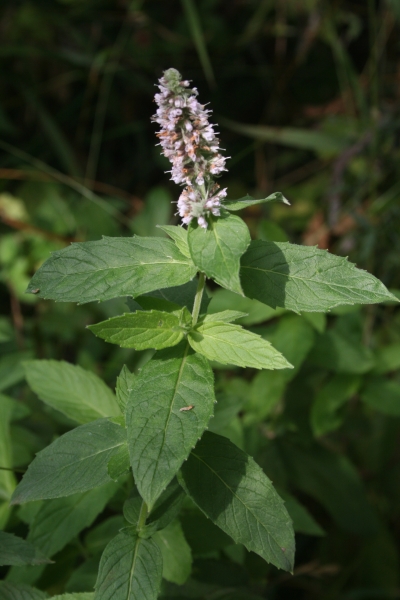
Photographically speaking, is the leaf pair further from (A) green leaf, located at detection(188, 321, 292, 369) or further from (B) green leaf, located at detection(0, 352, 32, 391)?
(B) green leaf, located at detection(0, 352, 32, 391)

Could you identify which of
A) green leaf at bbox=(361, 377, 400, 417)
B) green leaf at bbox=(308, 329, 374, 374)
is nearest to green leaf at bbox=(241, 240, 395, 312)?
green leaf at bbox=(308, 329, 374, 374)

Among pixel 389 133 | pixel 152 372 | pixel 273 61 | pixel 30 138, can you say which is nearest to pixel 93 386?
pixel 152 372


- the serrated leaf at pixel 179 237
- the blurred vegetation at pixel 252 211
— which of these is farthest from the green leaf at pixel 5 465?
the serrated leaf at pixel 179 237

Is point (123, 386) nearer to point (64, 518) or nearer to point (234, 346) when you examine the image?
point (234, 346)

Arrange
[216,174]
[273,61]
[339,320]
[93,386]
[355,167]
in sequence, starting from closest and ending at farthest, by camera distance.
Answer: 1. [216,174]
2. [93,386]
3. [339,320]
4. [355,167]
5. [273,61]

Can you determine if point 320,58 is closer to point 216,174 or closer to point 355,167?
point 355,167

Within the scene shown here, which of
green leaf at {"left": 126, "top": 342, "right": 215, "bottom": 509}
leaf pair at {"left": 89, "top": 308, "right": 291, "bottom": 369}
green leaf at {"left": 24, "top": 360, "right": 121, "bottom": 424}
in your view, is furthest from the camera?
green leaf at {"left": 24, "top": 360, "right": 121, "bottom": 424}
